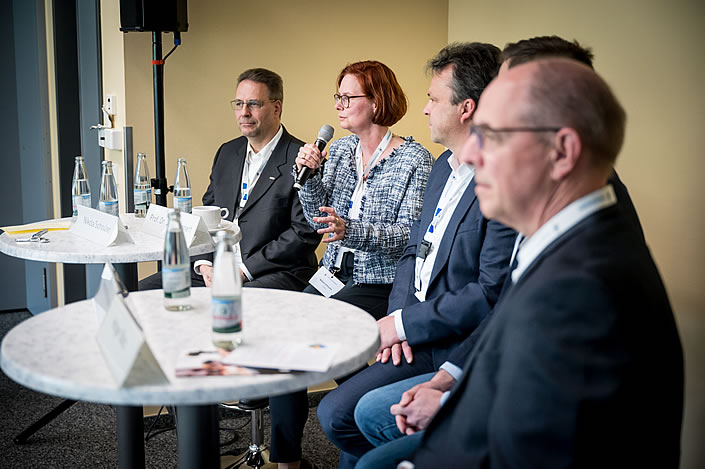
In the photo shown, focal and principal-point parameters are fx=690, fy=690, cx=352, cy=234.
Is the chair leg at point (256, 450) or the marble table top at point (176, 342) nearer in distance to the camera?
the marble table top at point (176, 342)

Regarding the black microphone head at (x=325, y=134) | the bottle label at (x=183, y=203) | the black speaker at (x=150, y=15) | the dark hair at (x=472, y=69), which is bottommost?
the bottle label at (x=183, y=203)

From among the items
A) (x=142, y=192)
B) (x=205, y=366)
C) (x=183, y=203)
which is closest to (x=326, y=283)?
(x=183, y=203)

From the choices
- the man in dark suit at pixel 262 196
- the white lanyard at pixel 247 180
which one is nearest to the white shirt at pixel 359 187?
the man in dark suit at pixel 262 196

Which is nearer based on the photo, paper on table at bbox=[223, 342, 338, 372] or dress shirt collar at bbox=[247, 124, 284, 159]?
paper on table at bbox=[223, 342, 338, 372]

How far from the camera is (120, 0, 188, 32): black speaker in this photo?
10.0ft

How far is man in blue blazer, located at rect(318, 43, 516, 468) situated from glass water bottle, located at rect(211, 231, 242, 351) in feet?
2.64

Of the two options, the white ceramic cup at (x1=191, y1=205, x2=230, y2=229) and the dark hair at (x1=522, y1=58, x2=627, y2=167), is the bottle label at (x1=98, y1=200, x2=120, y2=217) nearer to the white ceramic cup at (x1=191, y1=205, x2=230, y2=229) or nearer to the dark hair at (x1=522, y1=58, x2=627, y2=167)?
the white ceramic cup at (x1=191, y1=205, x2=230, y2=229)

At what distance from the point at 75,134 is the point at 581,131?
12.8 feet

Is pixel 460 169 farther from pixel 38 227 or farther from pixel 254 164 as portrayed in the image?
pixel 38 227

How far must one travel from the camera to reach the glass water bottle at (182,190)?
283 cm

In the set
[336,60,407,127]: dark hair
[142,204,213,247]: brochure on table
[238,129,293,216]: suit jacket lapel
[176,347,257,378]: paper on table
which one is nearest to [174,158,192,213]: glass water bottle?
[142,204,213,247]: brochure on table

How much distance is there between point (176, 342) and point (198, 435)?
1.30 feet

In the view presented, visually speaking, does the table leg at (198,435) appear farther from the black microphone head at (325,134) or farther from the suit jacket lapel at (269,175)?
the suit jacket lapel at (269,175)

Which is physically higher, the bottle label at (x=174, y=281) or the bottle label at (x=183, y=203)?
the bottle label at (x=183, y=203)
